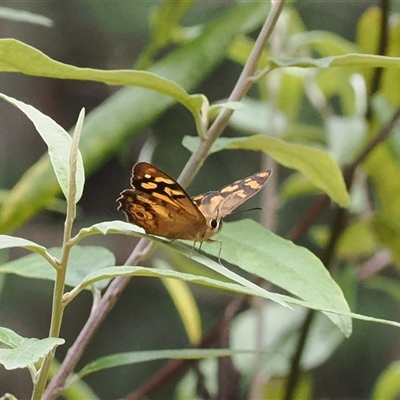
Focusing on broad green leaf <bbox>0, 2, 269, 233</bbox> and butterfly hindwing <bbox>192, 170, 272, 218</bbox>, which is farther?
broad green leaf <bbox>0, 2, 269, 233</bbox>

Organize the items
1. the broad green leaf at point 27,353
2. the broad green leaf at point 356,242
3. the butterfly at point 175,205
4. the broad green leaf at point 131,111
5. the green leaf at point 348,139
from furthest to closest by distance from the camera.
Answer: the broad green leaf at point 356,242, the green leaf at point 348,139, the broad green leaf at point 131,111, the butterfly at point 175,205, the broad green leaf at point 27,353

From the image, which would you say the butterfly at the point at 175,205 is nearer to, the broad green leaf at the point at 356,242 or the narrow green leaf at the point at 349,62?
the narrow green leaf at the point at 349,62

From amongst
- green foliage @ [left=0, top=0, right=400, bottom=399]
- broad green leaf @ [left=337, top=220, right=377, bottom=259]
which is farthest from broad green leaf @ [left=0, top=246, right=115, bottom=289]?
broad green leaf @ [left=337, top=220, right=377, bottom=259]

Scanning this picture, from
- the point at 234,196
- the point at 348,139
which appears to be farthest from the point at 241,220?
the point at 348,139

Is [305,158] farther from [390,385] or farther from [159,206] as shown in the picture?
[390,385]

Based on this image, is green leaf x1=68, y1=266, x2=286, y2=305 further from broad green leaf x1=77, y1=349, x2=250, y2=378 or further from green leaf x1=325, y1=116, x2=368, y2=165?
green leaf x1=325, y1=116, x2=368, y2=165

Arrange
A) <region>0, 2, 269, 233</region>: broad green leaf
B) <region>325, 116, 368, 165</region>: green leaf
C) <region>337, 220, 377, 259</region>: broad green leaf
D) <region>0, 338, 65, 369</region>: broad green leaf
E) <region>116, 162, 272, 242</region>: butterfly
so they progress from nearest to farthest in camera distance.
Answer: <region>0, 338, 65, 369</region>: broad green leaf → <region>116, 162, 272, 242</region>: butterfly → <region>0, 2, 269, 233</region>: broad green leaf → <region>325, 116, 368, 165</region>: green leaf → <region>337, 220, 377, 259</region>: broad green leaf

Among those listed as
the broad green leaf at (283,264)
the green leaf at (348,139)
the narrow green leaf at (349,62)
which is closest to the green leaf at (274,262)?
the broad green leaf at (283,264)
